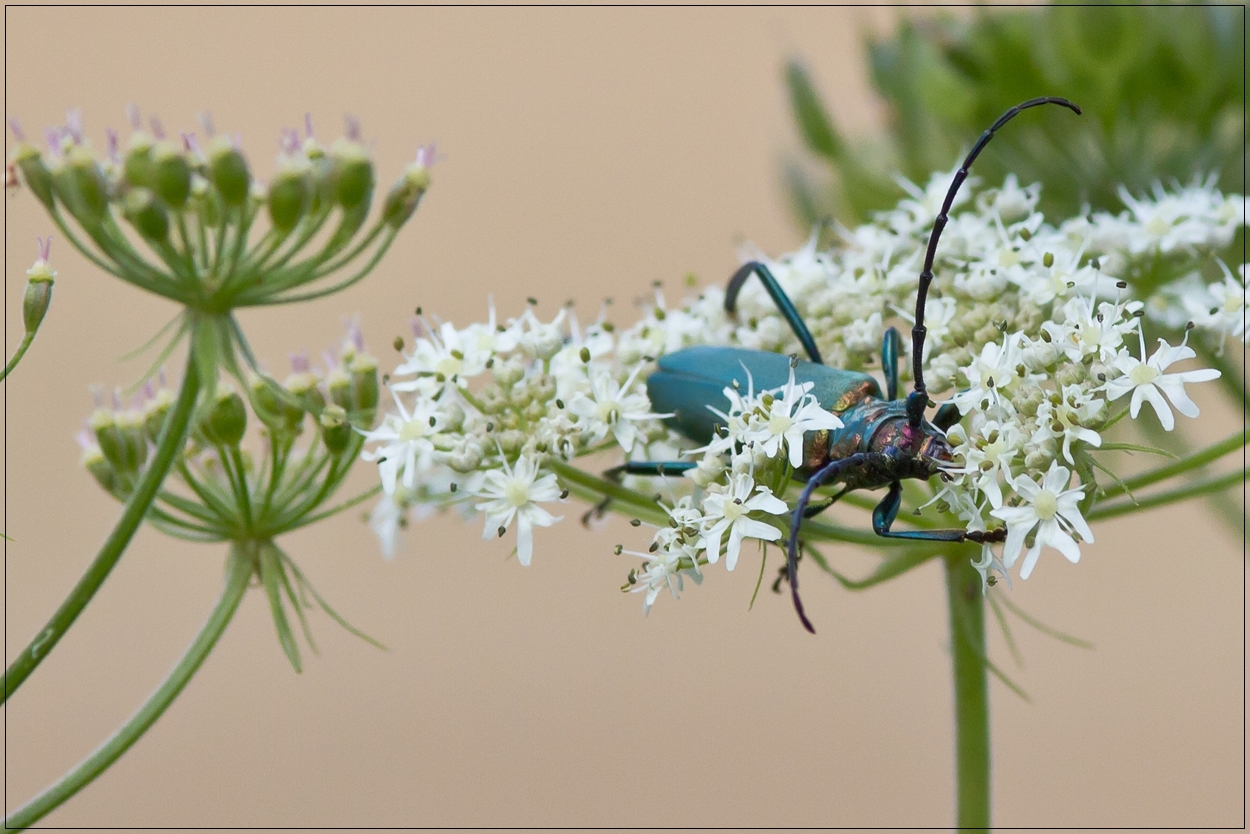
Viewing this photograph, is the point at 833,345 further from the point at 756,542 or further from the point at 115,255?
the point at 115,255

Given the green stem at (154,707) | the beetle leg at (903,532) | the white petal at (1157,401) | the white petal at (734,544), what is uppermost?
the white petal at (1157,401)

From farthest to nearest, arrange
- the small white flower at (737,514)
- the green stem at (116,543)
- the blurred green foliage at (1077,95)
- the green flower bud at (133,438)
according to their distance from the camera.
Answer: the blurred green foliage at (1077,95)
the green flower bud at (133,438)
the small white flower at (737,514)
the green stem at (116,543)

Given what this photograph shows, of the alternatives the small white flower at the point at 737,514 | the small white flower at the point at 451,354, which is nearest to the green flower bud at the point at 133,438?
the small white flower at the point at 451,354

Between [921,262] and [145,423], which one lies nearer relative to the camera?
[145,423]

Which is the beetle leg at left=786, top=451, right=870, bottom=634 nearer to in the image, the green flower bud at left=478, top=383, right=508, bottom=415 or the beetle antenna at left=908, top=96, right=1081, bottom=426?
the beetle antenna at left=908, top=96, right=1081, bottom=426

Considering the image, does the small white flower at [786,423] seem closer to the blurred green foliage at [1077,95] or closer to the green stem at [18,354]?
the green stem at [18,354]

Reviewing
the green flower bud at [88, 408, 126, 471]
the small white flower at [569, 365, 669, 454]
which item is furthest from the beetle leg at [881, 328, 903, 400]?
the green flower bud at [88, 408, 126, 471]

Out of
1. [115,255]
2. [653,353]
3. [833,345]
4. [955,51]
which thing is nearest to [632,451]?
[653,353]
